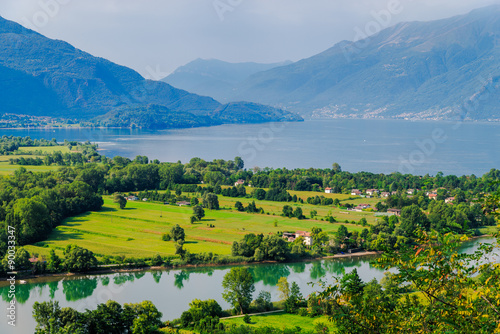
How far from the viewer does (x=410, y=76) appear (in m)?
158

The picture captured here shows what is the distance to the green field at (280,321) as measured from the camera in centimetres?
1204

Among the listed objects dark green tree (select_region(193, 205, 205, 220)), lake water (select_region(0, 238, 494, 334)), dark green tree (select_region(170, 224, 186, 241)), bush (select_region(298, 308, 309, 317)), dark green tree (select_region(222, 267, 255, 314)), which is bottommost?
lake water (select_region(0, 238, 494, 334))

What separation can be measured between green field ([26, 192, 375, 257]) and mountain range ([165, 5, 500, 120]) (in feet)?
373

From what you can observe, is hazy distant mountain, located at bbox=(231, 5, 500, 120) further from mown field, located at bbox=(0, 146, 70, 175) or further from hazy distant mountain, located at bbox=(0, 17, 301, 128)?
mown field, located at bbox=(0, 146, 70, 175)

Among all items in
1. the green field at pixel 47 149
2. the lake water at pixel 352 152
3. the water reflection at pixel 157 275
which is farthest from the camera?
the green field at pixel 47 149

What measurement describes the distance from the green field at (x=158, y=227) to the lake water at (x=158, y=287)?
1849mm

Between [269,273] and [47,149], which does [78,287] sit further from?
[47,149]

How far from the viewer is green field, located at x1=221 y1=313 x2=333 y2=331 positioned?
12039 mm

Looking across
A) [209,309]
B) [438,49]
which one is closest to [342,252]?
[209,309]

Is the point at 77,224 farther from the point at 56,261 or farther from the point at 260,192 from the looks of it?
the point at 260,192

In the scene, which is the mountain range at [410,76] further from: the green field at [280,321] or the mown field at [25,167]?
the green field at [280,321]

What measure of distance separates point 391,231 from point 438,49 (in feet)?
509

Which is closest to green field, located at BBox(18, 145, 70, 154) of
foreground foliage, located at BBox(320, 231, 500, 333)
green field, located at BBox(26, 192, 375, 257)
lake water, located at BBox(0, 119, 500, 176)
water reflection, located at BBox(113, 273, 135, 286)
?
lake water, located at BBox(0, 119, 500, 176)

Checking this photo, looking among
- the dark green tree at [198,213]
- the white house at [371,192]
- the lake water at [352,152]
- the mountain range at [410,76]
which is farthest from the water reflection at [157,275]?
the mountain range at [410,76]
